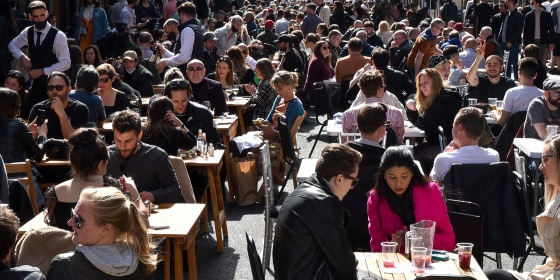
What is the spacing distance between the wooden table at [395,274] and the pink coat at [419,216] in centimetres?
26

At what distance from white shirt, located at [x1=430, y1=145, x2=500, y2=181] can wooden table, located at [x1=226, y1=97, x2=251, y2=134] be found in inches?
235

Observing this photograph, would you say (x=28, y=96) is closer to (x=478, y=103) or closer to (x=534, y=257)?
(x=478, y=103)

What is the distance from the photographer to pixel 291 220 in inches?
203

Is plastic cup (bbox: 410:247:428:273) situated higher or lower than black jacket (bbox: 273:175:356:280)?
lower

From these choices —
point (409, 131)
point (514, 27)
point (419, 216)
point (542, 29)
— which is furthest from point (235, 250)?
point (514, 27)

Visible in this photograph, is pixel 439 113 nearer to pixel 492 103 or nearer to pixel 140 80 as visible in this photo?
pixel 492 103

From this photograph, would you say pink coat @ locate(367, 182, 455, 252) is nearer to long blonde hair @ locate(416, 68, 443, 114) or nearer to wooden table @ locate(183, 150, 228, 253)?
wooden table @ locate(183, 150, 228, 253)

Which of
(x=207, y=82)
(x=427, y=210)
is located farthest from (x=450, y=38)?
(x=427, y=210)

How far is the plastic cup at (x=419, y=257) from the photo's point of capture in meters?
5.39

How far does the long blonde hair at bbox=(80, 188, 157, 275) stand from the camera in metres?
4.76

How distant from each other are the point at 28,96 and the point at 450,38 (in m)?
10.1

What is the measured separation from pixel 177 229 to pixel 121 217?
5.53 feet

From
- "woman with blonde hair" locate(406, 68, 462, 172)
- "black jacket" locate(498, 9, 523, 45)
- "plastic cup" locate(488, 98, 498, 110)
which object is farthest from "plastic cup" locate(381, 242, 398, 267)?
"black jacket" locate(498, 9, 523, 45)

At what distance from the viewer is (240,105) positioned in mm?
13031
